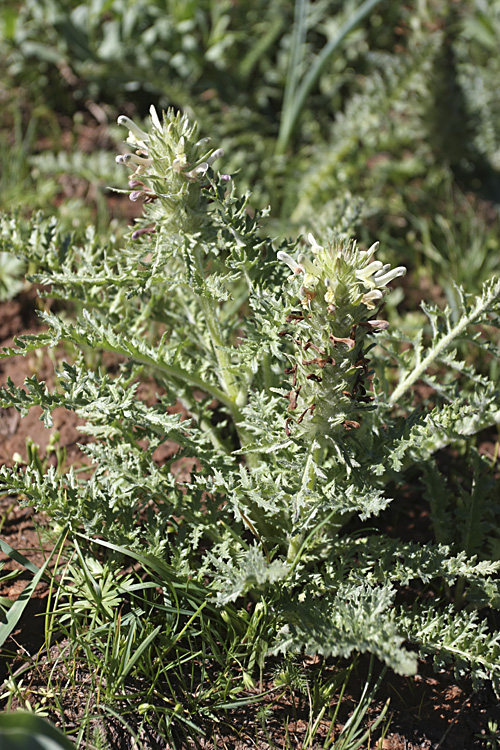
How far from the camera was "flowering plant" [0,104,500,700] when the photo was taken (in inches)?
76.2

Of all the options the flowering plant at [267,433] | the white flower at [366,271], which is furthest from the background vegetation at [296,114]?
the white flower at [366,271]

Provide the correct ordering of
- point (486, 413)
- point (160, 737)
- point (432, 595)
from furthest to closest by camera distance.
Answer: point (432, 595) → point (486, 413) → point (160, 737)

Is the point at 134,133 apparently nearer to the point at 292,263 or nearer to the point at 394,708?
the point at 292,263

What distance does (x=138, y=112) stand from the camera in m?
4.80

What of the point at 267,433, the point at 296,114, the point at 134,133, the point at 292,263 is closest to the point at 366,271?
the point at 292,263

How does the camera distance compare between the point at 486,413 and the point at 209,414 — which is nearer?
the point at 486,413

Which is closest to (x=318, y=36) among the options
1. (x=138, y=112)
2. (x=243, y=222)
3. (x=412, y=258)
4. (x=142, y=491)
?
(x=138, y=112)

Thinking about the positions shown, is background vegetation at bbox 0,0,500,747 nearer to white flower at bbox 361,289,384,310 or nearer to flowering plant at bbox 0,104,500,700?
flowering plant at bbox 0,104,500,700

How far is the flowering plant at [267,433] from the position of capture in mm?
1935

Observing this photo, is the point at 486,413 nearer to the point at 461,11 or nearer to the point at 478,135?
the point at 478,135

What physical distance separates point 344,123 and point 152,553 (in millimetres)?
3099

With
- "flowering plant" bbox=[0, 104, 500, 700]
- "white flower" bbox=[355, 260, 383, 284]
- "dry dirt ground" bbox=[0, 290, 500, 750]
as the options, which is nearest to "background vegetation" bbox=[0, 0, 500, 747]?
"flowering plant" bbox=[0, 104, 500, 700]

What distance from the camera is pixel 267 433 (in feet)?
6.93

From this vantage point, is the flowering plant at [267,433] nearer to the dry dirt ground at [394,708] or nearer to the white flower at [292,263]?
the white flower at [292,263]
